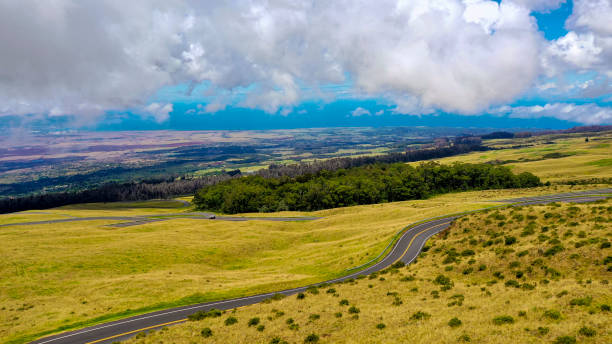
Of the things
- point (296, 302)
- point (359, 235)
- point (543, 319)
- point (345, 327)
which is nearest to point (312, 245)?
point (359, 235)

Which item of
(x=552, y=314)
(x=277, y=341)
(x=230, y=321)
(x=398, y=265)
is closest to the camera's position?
(x=552, y=314)

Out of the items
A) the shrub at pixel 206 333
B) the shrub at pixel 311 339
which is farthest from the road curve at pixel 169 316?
the shrub at pixel 311 339

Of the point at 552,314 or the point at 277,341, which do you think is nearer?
the point at 552,314

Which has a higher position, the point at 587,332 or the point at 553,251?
the point at 587,332

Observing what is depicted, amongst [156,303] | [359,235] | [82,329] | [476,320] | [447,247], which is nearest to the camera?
[476,320]

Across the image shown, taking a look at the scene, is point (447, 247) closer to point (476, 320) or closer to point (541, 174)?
point (476, 320)

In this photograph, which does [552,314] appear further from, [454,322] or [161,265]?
[161,265]

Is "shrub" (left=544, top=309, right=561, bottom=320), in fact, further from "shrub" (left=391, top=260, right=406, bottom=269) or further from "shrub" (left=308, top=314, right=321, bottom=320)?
"shrub" (left=391, top=260, right=406, bottom=269)

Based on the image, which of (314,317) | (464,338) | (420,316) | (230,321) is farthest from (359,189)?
(464,338)
